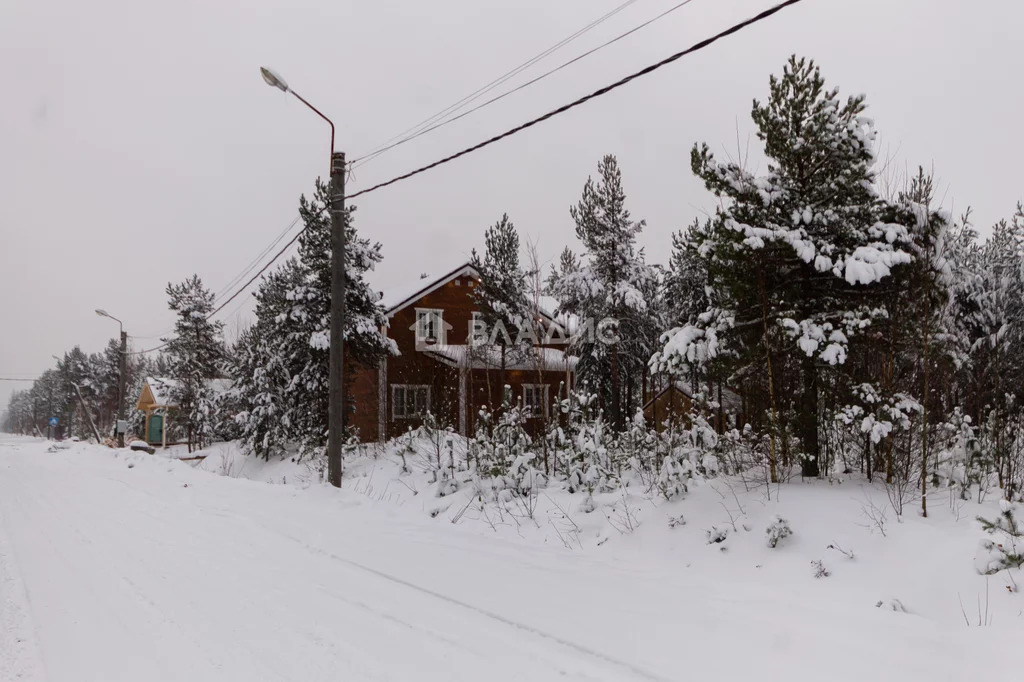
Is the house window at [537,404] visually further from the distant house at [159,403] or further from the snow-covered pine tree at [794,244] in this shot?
the distant house at [159,403]

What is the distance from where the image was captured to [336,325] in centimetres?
1180

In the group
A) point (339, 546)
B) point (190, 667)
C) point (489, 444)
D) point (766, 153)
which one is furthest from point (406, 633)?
point (766, 153)

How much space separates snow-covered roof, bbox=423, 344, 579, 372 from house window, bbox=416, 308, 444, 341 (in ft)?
3.11

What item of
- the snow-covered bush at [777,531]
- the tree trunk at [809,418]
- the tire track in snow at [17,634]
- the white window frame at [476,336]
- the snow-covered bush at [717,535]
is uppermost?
the white window frame at [476,336]

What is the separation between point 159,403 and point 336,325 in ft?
134

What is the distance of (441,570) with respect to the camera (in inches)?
265

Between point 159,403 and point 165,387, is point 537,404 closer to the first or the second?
point 165,387

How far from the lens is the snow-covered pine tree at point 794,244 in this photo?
8352 millimetres

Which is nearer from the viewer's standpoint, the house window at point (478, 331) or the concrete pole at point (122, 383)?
the house window at point (478, 331)

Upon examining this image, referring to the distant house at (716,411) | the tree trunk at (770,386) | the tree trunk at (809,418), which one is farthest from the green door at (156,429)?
the tree trunk at (809,418)

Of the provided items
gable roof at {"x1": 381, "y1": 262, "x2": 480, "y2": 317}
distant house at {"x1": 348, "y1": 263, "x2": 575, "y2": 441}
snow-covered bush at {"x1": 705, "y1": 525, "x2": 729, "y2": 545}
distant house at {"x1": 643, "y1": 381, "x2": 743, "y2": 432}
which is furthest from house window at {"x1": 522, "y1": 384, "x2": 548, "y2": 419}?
gable roof at {"x1": 381, "y1": 262, "x2": 480, "y2": 317}

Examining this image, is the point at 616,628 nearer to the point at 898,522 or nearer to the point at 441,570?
the point at 441,570

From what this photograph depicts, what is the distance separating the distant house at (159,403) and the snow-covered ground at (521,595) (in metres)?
31.9

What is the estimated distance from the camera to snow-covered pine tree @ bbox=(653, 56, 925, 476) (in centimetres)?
835
